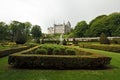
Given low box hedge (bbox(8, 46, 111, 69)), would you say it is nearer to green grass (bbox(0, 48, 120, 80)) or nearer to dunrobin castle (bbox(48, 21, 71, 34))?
green grass (bbox(0, 48, 120, 80))

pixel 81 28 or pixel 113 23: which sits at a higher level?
pixel 113 23

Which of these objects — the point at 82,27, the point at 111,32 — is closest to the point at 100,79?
the point at 111,32

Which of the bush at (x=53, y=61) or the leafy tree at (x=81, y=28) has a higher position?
the leafy tree at (x=81, y=28)

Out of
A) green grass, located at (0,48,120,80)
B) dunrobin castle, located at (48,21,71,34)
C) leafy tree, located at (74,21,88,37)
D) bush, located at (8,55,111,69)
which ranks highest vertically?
dunrobin castle, located at (48,21,71,34)

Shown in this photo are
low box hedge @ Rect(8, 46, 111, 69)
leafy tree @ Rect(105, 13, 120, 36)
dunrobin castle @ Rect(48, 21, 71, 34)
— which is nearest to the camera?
low box hedge @ Rect(8, 46, 111, 69)

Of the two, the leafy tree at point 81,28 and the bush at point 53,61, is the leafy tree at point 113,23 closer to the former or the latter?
the leafy tree at point 81,28

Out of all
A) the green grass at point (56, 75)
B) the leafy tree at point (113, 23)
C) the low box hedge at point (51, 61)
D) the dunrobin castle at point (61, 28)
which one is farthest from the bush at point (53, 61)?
the dunrobin castle at point (61, 28)

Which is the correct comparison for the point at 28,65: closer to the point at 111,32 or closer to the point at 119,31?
the point at 119,31

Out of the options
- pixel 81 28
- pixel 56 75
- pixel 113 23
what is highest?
pixel 113 23

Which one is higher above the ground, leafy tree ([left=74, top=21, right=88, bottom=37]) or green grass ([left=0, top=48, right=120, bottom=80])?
leafy tree ([left=74, top=21, right=88, bottom=37])

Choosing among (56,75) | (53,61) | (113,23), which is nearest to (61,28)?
(113,23)

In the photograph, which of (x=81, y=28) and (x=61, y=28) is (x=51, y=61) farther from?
(x=61, y=28)

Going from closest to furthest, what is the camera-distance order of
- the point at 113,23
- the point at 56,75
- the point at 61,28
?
the point at 56,75
the point at 113,23
the point at 61,28

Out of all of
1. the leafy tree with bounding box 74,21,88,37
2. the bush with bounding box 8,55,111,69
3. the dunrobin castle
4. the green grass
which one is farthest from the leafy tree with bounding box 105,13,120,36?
the dunrobin castle
